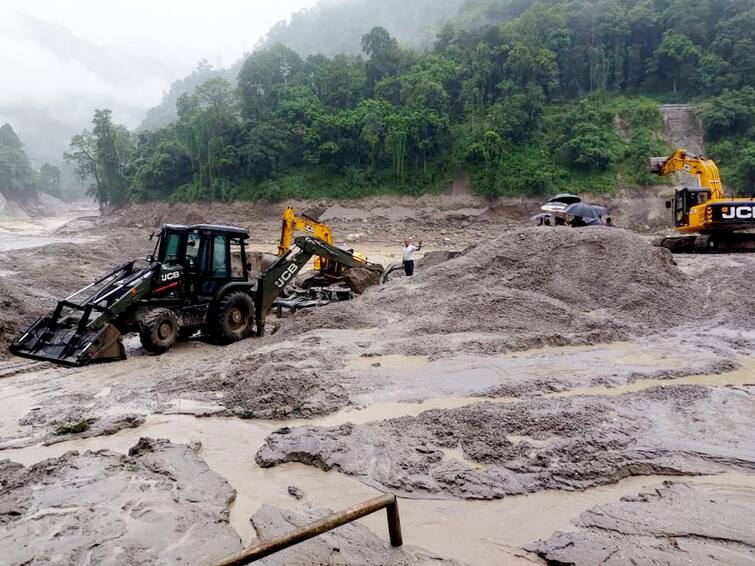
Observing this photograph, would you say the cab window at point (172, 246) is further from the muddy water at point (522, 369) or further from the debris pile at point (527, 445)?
the debris pile at point (527, 445)

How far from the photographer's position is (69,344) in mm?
7773

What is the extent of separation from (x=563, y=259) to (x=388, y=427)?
7587 millimetres

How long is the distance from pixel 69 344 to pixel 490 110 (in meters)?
37.6

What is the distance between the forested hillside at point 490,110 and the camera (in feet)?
119

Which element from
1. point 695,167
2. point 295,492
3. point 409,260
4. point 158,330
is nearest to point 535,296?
point 409,260

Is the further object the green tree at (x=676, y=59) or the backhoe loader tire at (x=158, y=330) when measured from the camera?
the green tree at (x=676, y=59)

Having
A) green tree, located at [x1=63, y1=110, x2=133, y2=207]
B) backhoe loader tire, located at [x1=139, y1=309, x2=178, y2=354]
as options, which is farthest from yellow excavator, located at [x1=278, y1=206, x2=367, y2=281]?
green tree, located at [x1=63, y1=110, x2=133, y2=207]

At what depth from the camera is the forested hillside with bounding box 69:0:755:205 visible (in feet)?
119

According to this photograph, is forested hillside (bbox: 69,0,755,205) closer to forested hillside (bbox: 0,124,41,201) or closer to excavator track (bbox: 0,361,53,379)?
excavator track (bbox: 0,361,53,379)

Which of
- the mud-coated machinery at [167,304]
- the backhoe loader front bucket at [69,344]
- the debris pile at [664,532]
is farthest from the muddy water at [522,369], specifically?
the backhoe loader front bucket at [69,344]

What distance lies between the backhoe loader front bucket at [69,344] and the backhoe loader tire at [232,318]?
5.51 ft

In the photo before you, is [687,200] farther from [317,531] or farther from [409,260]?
[317,531]

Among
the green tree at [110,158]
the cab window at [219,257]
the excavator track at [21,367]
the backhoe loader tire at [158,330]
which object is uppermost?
the green tree at [110,158]

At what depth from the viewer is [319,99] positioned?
4738cm
